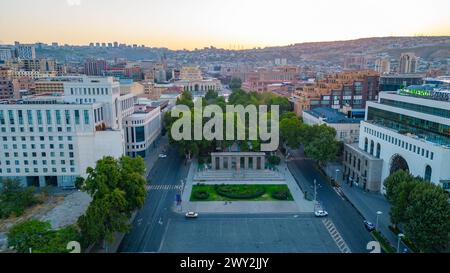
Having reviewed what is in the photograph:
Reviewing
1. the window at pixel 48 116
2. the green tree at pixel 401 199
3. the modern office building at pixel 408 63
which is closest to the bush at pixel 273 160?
the green tree at pixel 401 199

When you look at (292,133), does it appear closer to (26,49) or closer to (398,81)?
(398,81)

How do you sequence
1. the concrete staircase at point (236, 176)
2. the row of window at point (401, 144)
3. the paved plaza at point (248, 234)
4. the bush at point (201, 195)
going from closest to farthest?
the paved plaza at point (248, 234) < the row of window at point (401, 144) < the bush at point (201, 195) < the concrete staircase at point (236, 176)

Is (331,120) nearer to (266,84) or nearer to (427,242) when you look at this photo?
(427,242)

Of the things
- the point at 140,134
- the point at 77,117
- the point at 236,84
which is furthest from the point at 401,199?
the point at 236,84

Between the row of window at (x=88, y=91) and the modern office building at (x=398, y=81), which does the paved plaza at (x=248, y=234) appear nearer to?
the row of window at (x=88, y=91)

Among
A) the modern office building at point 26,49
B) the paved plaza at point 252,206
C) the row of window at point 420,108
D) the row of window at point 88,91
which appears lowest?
the paved plaza at point 252,206

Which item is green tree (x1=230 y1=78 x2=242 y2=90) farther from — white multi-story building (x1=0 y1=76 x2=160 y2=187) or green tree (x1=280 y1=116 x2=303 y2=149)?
white multi-story building (x1=0 y1=76 x2=160 y2=187)

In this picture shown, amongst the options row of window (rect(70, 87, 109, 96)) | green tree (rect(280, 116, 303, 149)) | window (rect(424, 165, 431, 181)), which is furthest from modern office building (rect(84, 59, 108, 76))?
window (rect(424, 165, 431, 181))
